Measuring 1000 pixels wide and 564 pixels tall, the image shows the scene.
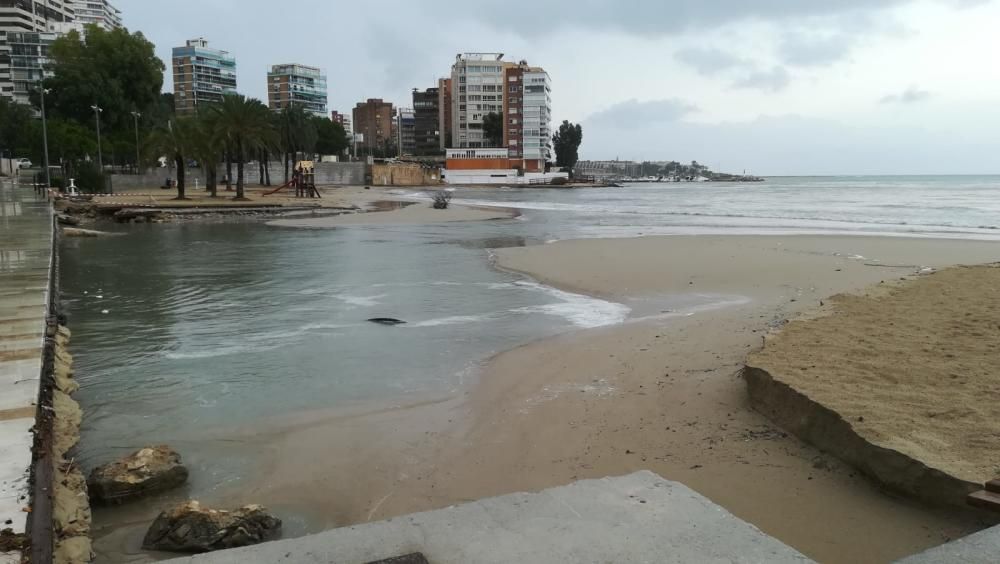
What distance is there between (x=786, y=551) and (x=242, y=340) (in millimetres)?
8853

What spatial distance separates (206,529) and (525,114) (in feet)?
463

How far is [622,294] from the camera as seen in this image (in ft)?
44.9

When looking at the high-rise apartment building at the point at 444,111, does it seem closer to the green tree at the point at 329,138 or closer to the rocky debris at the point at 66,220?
the green tree at the point at 329,138

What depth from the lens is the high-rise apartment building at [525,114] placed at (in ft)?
463

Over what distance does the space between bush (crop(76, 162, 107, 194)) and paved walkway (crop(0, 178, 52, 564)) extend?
130 ft

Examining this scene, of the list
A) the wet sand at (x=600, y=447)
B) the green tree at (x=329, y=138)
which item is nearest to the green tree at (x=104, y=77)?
the green tree at (x=329, y=138)

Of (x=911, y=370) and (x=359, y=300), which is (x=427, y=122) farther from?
(x=911, y=370)

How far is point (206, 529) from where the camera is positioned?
14.4 feet

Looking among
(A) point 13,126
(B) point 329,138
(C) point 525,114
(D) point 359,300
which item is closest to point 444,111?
(C) point 525,114

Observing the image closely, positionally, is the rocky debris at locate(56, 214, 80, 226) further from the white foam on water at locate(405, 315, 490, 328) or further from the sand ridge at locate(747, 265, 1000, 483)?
the sand ridge at locate(747, 265, 1000, 483)

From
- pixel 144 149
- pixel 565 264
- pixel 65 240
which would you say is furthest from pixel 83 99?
pixel 565 264

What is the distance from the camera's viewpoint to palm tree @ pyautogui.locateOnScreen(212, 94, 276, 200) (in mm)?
50906

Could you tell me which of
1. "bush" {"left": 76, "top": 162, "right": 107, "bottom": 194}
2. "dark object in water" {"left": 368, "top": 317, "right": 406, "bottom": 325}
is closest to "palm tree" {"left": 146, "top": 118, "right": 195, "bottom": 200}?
"bush" {"left": 76, "top": 162, "right": 107, "bottom": 194}

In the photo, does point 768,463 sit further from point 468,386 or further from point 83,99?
point 83,99
